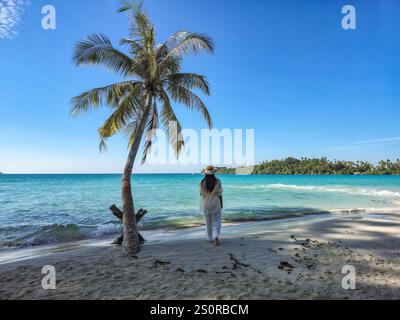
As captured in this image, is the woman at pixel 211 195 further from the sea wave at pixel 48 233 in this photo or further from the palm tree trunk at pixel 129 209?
the sea wave at pixel 48 233

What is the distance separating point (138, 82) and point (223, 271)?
6265 millimetres

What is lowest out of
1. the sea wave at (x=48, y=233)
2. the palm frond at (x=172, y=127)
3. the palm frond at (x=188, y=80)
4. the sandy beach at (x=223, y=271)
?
the sea wave at (x=48, y=233)

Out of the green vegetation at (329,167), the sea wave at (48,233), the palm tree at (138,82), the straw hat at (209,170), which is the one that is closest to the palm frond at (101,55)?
the palm tree at (138,82)

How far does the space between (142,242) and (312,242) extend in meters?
5.75

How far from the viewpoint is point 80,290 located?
4527 mm

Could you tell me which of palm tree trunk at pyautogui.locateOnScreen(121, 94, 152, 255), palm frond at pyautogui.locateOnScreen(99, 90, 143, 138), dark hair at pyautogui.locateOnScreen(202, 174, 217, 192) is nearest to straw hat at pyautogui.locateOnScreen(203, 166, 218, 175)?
dark hair at pyautogui.locateOnScreen(202, 174, 217, 192)

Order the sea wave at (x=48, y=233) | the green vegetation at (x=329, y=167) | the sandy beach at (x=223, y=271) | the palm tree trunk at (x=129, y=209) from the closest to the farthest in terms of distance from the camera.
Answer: the sandy beach at (x=223, y=271) < the palm tree trunk at (x=129, y=209) < the sea wave at (x=48, y=233) < the green vegetation at (x=329, y=167)

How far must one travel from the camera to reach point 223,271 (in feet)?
17.3

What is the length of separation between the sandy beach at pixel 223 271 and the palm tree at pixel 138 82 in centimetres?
134

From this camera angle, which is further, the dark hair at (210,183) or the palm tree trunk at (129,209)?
the dark hair at (210,183)

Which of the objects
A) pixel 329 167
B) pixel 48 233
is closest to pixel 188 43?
pixel 48 233

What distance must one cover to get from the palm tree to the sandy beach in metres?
1.34

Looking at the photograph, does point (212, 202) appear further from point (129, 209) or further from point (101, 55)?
point (101, 55)

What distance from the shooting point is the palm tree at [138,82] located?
7.29m
